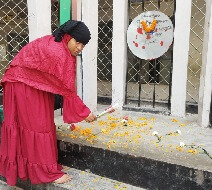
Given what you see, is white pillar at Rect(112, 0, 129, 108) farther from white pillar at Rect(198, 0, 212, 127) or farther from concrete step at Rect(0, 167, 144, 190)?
concrete step at Rect(0, 167, 144, 190)

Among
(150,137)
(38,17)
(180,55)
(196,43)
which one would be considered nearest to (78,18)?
(38,17)

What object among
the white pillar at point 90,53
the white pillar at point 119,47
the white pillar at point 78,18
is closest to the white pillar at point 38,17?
the white pillar at point 78,18

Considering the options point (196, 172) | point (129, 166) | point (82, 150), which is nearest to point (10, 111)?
point (82, 150)

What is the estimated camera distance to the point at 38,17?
3.95m

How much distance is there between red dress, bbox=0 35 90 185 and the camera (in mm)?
2740

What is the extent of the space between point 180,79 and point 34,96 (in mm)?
2544

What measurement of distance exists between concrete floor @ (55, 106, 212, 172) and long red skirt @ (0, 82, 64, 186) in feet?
1.74

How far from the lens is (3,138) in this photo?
9.75ft

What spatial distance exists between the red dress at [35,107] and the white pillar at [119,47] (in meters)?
1.97

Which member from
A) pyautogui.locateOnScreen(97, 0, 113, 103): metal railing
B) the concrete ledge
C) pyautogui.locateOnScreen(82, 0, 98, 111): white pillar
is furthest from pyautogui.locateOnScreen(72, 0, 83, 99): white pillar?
the concrete ledge

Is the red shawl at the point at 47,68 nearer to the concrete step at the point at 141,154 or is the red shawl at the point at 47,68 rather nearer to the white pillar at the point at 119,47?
the concrete step at the point at 141,154

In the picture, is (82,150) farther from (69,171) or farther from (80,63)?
(80,63)

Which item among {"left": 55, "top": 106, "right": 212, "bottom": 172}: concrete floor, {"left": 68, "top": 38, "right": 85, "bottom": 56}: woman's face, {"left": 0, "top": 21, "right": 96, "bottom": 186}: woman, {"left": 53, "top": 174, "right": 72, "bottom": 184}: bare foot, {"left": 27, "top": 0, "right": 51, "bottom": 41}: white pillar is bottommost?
{"left": 53, "top": 174, "right": 72, "bottom": 184}: bare foot

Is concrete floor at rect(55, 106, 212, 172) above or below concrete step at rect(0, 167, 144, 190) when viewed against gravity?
above
